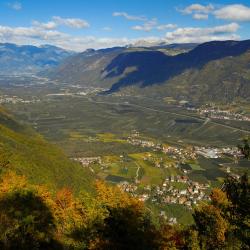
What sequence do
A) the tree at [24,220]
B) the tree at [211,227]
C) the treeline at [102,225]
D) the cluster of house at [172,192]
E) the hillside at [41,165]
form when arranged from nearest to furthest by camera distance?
the tree at [24,220] → the treeline at [102,225] → the tree at [211,227] → the hillside at [41,165] → the cluster of house at [172,192]

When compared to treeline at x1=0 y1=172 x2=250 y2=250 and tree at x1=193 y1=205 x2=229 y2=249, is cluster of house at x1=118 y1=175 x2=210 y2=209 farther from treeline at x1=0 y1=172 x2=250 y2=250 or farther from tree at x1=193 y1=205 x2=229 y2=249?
treeline at x1=0 y1=172 x2=250 y2=250


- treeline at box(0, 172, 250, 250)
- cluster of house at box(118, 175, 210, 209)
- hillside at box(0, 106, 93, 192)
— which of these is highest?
treeline at box(0, 172, 250, 250)

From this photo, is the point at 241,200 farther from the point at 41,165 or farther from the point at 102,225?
the point at 41,165

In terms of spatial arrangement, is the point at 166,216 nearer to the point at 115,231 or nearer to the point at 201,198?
the point at 201,198

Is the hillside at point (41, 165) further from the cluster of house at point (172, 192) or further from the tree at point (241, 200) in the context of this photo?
the tree at point (241, 200)

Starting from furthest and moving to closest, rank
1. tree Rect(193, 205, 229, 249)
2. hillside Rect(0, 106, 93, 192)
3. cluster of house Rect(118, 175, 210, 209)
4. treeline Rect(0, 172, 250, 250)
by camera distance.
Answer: cluster of house Rect(118, 175, 210, 209), hillside Rect(0, 106, 93, 192), tree Rect(193, 205, 229, 249), treeline Rect(0, 172, 250, 250)

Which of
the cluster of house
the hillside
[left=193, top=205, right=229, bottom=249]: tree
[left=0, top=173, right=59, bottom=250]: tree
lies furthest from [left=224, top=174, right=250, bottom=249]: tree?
the cluster of house

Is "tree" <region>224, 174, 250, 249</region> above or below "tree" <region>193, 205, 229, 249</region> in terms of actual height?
above

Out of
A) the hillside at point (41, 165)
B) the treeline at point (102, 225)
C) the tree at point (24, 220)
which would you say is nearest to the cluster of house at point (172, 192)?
the hillside at point (41, 165)
